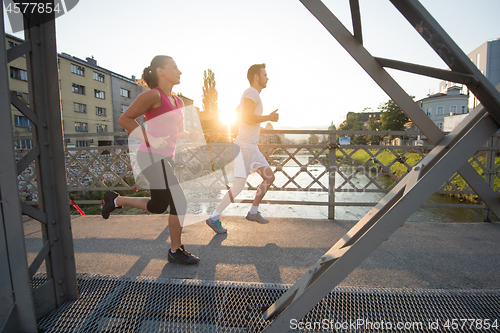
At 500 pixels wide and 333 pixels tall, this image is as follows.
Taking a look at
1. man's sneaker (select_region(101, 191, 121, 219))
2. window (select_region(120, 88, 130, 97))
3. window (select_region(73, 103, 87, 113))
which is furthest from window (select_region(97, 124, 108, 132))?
man's sneaker (select_region(101, 191, 121, 219))

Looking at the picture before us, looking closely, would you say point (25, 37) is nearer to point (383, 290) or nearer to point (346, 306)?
point (346, 306)

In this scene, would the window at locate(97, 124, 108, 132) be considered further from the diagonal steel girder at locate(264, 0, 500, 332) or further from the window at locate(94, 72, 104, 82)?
the diagonal steel girder at locate(264, 0, 500, 332)

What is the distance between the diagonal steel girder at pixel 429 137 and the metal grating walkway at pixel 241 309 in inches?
15.2

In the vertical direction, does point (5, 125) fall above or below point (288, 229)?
above

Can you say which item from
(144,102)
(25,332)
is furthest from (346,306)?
(144,102)

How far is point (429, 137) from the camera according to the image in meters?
1.37

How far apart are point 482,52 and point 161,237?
190 feet

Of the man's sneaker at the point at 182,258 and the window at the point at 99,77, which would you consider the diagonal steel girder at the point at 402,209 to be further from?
the window at the point at 99,77

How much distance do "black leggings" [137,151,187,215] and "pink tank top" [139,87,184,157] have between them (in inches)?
2.4

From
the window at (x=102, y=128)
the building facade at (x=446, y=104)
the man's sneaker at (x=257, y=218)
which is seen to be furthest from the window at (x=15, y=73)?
the building facade at (x=446, y=104)

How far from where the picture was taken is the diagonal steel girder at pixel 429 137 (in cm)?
108

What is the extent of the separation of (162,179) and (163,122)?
524 mm

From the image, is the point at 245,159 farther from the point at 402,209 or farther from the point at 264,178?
the point at 402,209

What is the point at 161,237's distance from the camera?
10.4 ft
